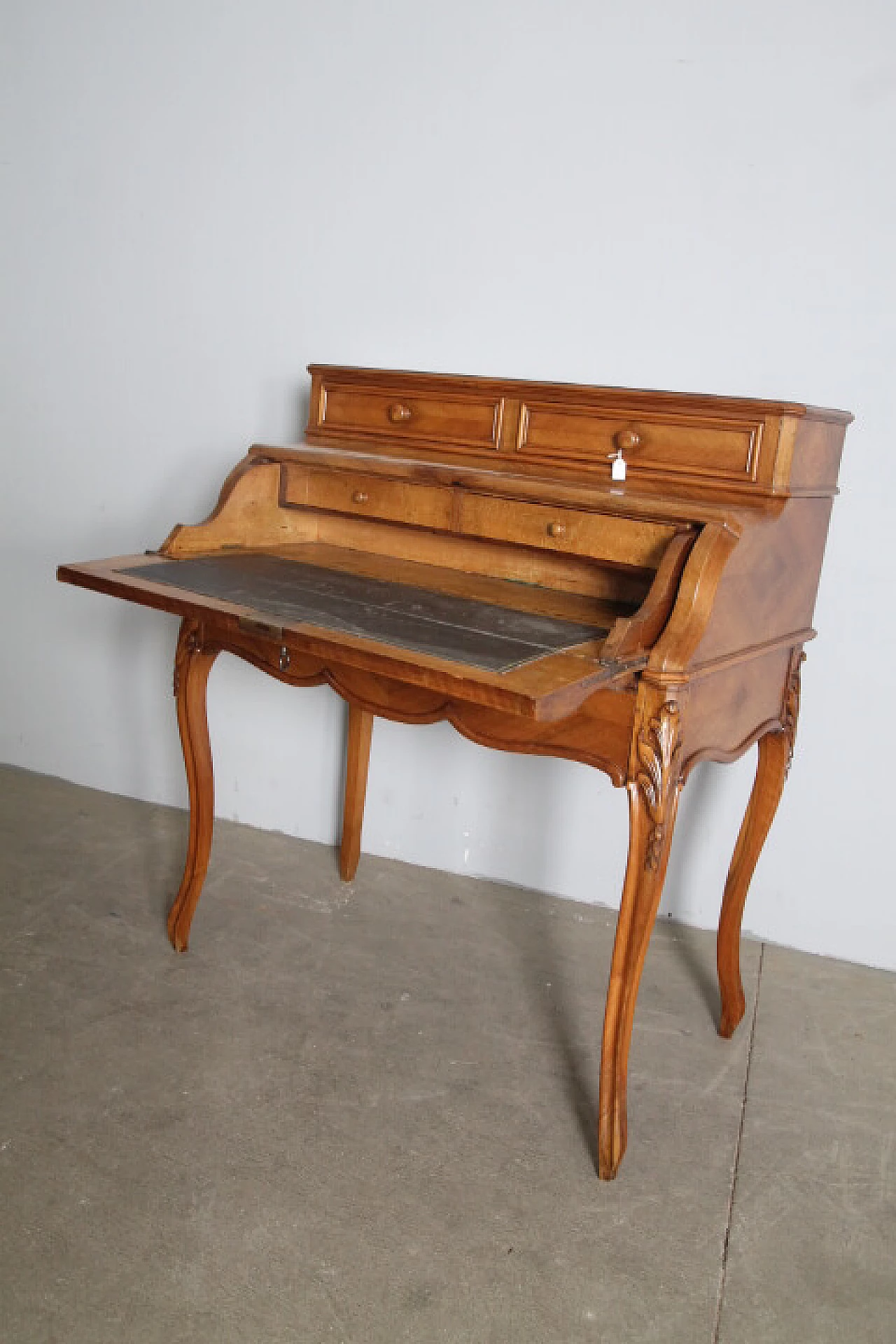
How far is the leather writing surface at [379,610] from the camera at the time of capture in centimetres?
201

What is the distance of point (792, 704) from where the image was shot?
2529 mm

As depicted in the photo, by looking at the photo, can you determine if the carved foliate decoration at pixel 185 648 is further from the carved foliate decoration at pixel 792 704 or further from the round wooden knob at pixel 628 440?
the carved foliate decoration at pixel 792 704

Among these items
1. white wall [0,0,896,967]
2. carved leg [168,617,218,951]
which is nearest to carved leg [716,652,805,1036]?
white wall [0,0,896,967]

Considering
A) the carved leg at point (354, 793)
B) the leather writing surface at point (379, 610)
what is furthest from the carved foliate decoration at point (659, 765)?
the carved leg at point (354, 793)

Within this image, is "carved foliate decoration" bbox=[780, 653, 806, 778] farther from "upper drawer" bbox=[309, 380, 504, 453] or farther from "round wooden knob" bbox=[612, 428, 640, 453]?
"upper drawer" bbox=[309, 380, 504, 453]

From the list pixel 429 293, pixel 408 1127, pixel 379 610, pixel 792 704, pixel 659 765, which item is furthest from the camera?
pixel 429 293

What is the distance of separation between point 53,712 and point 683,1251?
2743 millimetres

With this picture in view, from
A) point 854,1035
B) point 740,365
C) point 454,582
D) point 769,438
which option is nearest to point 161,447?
point 454,582

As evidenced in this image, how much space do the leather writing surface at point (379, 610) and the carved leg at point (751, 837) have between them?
0.59m

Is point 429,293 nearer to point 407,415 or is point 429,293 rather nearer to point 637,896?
→ point 407,415

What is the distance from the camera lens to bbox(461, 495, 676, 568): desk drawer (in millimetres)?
2221

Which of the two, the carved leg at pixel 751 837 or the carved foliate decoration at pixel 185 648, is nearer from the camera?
the carved leg at pixel 751 837

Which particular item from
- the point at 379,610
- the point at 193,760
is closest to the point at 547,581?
the point at 379,610

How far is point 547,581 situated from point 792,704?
596mm
